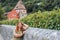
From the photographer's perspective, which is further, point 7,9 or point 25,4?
point 7,9

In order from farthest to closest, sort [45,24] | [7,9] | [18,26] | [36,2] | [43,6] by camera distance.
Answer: [7,9] → [36,2] → [43,6] → [45,24] → [18,26]

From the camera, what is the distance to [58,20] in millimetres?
8305

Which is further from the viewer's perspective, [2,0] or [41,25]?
[2,0]

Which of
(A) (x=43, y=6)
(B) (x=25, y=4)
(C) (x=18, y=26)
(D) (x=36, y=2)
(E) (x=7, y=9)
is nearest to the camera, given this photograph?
(C) (x=18, y=26)

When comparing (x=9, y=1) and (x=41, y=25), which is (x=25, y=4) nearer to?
(x=9, y=1)

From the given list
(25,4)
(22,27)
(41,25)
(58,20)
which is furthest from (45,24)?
(25,4)

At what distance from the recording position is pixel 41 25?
9914 millimetres

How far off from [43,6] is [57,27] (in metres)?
38.4

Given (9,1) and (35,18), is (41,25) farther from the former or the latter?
(9,1)

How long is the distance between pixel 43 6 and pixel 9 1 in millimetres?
26877

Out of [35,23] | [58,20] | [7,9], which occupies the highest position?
[58,20]

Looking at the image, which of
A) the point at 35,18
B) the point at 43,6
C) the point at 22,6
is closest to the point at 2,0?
the point at 22,6

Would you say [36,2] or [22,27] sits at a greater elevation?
[22,27]

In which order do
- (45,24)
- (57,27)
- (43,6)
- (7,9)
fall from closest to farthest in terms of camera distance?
1. (57,27)
2. (45,24)
3. (43,6)
4. (7,9)
